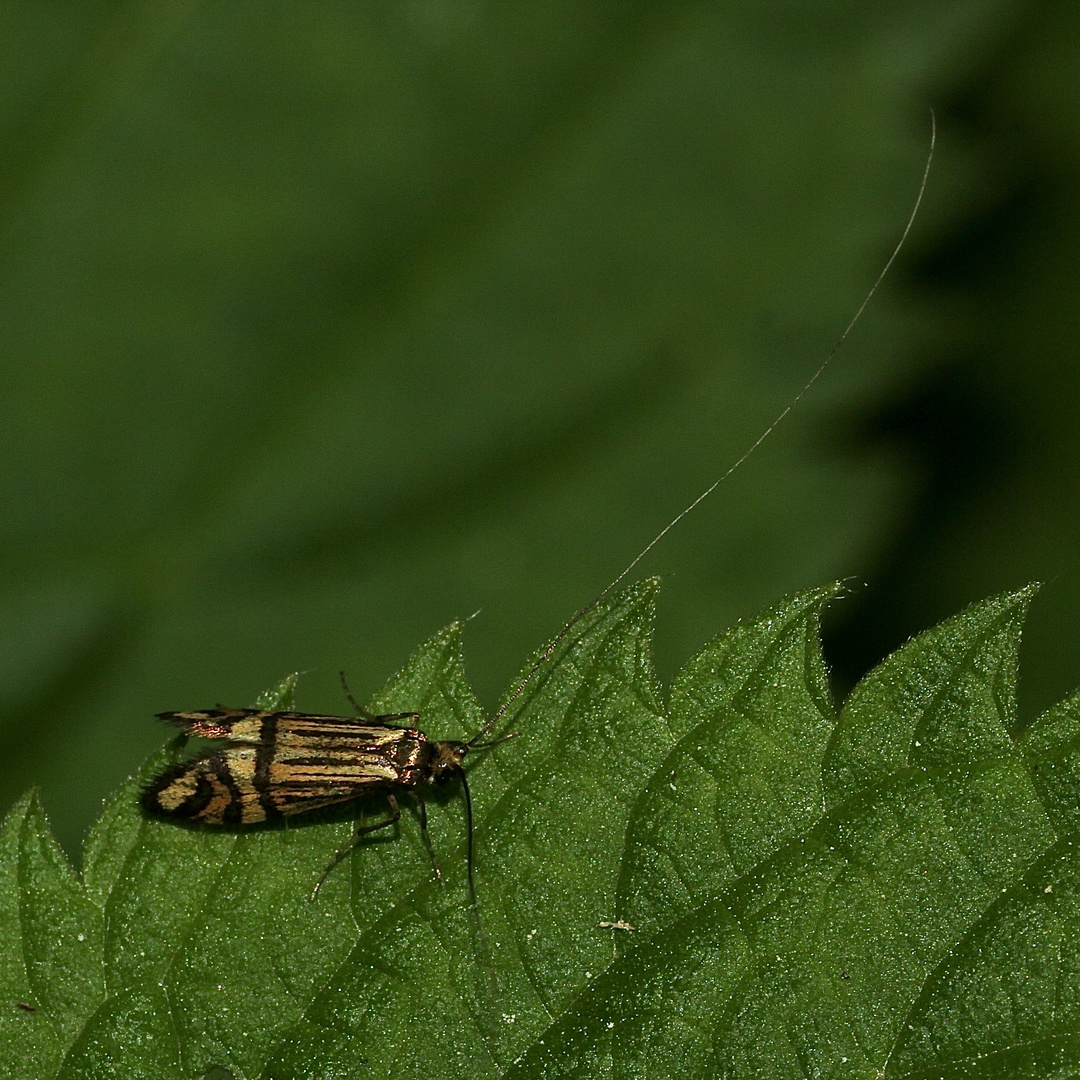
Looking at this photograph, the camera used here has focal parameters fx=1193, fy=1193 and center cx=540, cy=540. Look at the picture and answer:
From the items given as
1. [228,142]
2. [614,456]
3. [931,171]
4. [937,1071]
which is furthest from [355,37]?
[937,1071]

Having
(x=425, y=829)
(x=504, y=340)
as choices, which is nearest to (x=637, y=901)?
(x=425, y=829)

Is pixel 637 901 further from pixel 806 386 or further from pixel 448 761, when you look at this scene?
pixel 806 386

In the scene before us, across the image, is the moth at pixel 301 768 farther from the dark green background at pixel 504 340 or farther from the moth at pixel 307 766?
the dark green background at pixel 504 340

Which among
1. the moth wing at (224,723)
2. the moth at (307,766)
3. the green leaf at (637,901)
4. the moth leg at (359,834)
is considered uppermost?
the moth wing at (224,723)

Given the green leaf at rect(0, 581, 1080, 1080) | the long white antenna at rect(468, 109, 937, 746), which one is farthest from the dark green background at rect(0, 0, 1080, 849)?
the green leaf at rect(0, 581, 1080, 1080)

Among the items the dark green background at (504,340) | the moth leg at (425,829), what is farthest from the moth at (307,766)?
the dark green background at (504,340)

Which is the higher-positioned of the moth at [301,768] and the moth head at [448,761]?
the moth at [301,768]

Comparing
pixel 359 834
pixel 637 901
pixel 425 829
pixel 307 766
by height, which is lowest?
pixel 637 901
